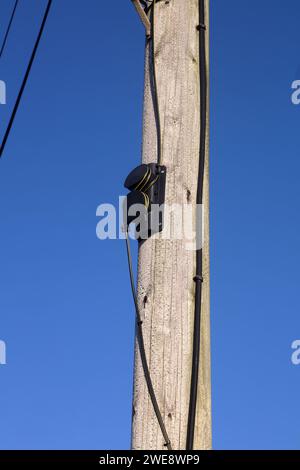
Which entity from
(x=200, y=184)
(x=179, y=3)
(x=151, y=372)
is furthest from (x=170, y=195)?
(x=179, y=3)

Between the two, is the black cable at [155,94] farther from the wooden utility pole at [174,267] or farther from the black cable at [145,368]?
the black cable at [145,368]

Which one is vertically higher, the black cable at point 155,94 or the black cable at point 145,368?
the black cable at point 155,94

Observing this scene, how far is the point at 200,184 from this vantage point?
379 cm

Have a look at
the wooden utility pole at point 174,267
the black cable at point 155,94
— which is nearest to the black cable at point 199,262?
the wooden utility pole at point 174,267

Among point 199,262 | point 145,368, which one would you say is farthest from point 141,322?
point 199,262

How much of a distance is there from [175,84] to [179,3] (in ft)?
1.63

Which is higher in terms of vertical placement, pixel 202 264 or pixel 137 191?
pixel 137 191

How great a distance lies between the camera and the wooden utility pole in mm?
3412

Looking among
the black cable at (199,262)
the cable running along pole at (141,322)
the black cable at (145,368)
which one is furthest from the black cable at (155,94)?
the black cable at (145,368)

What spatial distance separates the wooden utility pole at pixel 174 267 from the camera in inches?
134

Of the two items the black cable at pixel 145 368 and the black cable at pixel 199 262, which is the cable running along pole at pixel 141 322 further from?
the black cable at pixel 199 262

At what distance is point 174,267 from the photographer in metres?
3.64

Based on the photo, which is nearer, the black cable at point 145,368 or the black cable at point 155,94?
the black cable at point 145,368
